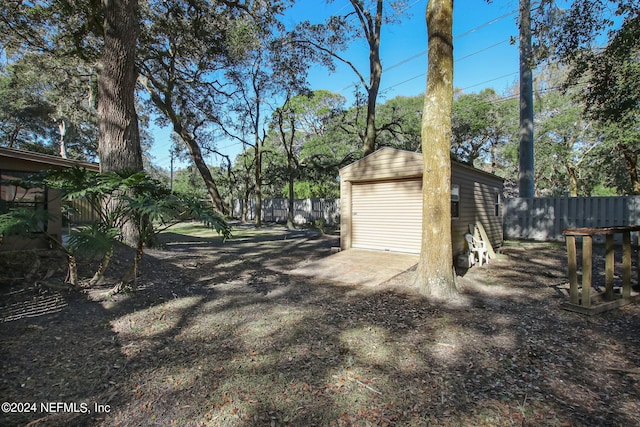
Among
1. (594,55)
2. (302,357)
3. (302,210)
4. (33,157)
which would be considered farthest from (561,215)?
(33,157)

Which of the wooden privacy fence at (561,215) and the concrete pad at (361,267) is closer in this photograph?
the concrete pad at (361,267)

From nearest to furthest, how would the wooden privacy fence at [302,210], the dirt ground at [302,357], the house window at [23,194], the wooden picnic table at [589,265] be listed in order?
the dirt ground at [302,357]
the wooden picnic table at [589,265]
the house window at [23,194]
the wooden privacy fence at [302,210]

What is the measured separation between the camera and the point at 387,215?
8.29 metres

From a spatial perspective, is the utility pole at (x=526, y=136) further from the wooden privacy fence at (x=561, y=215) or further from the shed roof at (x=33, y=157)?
the shed roof at (x=33, y=157)

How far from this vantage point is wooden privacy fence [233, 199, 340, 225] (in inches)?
766

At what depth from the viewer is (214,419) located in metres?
2.03

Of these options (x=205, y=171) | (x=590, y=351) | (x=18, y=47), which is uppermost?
(x=18, y=47)

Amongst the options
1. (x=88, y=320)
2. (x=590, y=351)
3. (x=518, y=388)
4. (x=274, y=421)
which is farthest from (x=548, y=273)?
(x=88, y=320)

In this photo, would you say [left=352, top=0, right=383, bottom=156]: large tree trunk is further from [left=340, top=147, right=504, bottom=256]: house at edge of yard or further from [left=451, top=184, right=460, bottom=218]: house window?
[left=451, top=184, right=460, bottom=218]: house window

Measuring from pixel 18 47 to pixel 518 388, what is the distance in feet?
50.2

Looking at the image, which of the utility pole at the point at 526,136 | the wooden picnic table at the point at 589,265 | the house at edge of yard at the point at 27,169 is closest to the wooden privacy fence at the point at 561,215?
the utility pole at the point at 526,136

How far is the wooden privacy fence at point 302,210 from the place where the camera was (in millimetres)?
19469

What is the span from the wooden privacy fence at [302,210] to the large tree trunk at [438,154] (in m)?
14.4

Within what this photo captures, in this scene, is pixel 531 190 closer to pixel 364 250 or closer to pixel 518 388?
pixel 364 250
